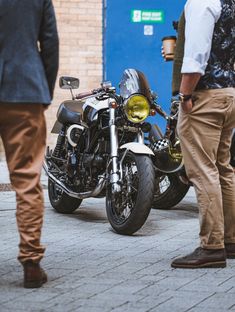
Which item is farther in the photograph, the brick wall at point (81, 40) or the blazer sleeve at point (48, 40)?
the brick wall at point (81, 40)

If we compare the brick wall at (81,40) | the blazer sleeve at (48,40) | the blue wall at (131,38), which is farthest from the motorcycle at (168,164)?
the blue wall at (131,38)

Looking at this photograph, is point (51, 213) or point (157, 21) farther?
point (157, 21)

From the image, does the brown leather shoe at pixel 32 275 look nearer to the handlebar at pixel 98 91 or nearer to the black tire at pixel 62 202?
the handlebar at pixel 98 91

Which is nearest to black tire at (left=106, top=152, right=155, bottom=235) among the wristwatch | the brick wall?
the wristwatch

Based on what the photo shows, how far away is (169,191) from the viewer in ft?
29.5

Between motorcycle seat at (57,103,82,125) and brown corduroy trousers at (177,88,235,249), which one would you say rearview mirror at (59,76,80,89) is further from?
brown corduroy trousers at (177,88,235,249)

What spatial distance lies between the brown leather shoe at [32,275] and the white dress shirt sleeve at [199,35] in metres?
1.51

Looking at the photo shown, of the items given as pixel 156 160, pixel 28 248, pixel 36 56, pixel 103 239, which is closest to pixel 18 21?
pixel 36 56

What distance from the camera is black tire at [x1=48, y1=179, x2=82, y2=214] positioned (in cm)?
875

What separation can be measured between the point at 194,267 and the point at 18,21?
1936 millimetres

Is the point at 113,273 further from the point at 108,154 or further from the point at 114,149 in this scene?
the point at 108,154

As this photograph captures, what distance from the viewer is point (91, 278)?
19.1 ft

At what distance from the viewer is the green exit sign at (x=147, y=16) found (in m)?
13.9

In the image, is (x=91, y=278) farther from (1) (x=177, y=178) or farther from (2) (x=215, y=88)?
(1) (x=177, y=178)
